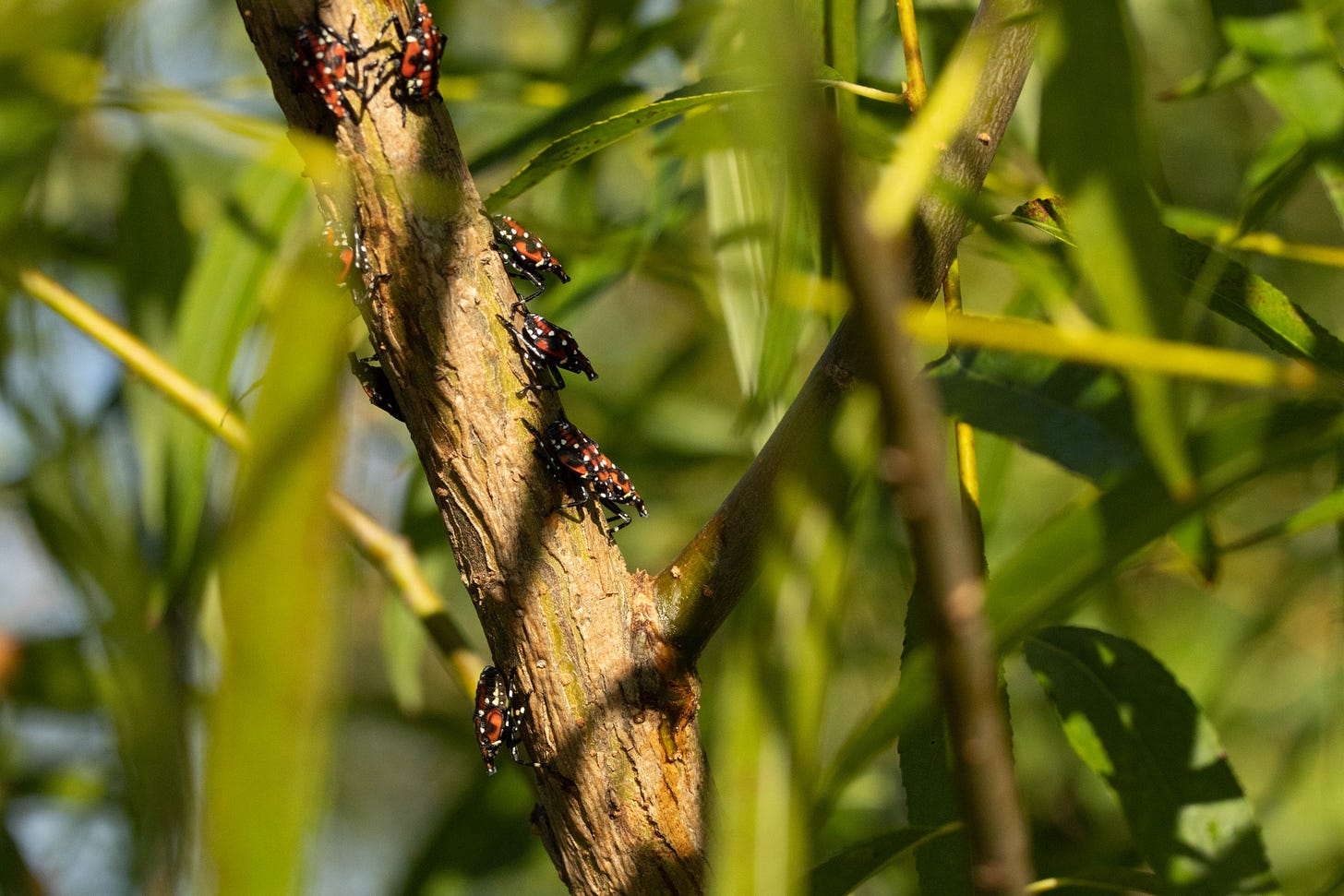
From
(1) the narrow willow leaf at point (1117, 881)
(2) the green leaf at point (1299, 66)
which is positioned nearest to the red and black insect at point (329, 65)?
(2) the green leaf at point (1299, 66)

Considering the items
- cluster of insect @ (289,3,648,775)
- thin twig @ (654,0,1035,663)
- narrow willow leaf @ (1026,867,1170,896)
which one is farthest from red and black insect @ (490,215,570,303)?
narrow willow leaf @ (1026,867,1170,896)

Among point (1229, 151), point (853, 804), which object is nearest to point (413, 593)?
point (853, 804)

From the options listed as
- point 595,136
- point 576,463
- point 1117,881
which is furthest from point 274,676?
point 1117,881

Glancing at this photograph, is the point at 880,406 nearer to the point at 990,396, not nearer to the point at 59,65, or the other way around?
the point at 990,396

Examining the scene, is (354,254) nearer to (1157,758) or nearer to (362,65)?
(362,65)

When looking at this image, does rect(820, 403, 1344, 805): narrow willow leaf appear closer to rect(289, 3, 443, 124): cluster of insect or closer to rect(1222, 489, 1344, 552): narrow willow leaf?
rect(1222, 489, 1344, 552): narrow willow leaf

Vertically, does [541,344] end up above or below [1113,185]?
above
